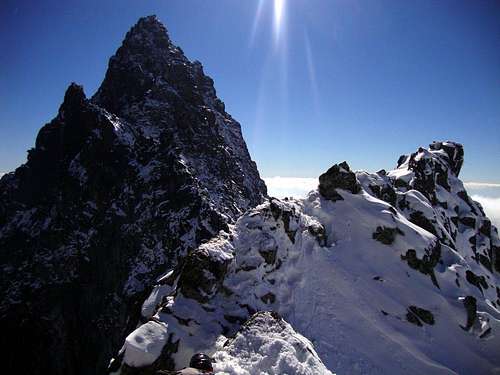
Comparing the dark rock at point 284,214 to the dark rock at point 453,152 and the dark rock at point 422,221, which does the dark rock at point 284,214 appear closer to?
the dark rock at point 422,221

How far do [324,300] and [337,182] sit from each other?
1543cm

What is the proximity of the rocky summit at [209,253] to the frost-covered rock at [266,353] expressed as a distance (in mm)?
98

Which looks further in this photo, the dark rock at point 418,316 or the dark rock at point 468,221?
the dark rock at point 468,221

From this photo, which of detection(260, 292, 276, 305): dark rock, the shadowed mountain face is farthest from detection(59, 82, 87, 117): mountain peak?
detection(260, 292, 276, 305): dark rock

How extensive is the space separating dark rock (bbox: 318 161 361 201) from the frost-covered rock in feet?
68.0

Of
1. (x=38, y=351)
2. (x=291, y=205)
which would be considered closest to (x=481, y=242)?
(x=291, y=205)

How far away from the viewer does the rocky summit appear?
21031 mm

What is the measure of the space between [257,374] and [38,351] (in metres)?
73.4

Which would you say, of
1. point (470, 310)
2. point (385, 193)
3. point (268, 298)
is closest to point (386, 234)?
point (470, 310)

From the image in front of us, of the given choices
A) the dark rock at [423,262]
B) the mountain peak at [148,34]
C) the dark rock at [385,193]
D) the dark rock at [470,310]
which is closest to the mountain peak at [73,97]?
the mountain peak at [148,34]

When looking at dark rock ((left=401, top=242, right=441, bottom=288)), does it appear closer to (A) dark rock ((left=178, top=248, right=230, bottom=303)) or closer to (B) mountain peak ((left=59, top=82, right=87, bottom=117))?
(A) dark rock ((left=178, top=248, right=230, bottom=303))

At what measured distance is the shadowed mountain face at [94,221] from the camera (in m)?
67.6

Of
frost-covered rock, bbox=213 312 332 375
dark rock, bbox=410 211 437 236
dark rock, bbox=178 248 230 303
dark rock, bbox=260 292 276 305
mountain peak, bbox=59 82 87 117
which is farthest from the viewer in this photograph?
mountain peak, bbox=59 82 87 117

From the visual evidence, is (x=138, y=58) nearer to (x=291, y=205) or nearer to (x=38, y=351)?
(x=38, y=351)
